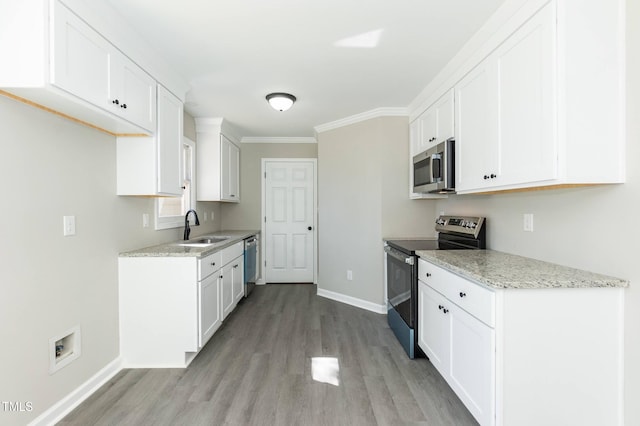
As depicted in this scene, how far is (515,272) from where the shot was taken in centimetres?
164

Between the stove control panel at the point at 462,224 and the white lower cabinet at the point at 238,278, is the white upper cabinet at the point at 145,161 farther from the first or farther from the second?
the stove control panel at the point at 462,224

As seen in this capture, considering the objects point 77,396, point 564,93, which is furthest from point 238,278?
point 564,93

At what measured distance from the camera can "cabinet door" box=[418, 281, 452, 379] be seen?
2008 millimetres

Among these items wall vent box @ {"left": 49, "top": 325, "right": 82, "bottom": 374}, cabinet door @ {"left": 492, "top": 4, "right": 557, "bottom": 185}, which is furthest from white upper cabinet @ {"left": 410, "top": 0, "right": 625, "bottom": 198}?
wall vent box @ {"left": 49, "top": 325, "right": 82, "bottom": 374}

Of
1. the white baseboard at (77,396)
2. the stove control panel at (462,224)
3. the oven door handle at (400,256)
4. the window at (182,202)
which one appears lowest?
the white baseboard at (77,396)

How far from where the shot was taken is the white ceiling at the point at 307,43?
6.11ft

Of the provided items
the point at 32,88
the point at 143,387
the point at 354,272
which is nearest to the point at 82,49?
the point at 32,88

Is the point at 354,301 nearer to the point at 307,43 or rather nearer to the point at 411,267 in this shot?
the point at 411,267

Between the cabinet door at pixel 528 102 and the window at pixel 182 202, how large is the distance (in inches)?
105

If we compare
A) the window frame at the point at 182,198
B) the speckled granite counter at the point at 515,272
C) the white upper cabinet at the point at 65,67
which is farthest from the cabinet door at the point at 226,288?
the speckled granite counter at the point at 515,272

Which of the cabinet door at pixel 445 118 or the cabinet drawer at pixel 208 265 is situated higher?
the cabinet door at pixel 445 118

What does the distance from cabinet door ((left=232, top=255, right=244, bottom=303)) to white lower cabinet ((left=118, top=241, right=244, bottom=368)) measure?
1.07 m

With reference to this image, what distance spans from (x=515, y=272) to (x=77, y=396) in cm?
277

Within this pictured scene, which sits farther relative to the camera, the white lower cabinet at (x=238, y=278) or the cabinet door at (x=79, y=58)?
the white lower cabinet at (x=238, y=278)
